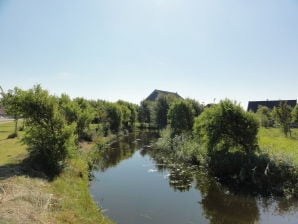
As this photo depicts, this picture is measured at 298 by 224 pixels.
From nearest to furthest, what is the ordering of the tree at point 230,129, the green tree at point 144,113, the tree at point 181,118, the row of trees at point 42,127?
the row of trees at point 42,127, the tree at point 230,129, the tree at point 181,118, the green tree at point 144,113

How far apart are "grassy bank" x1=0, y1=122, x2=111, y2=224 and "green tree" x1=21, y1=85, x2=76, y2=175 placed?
891 mm

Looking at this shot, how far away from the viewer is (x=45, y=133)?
1584 centimetres

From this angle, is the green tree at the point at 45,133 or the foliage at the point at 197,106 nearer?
the green tree at the point at 45,133

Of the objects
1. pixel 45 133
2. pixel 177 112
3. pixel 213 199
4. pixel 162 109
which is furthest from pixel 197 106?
pixel 45 133

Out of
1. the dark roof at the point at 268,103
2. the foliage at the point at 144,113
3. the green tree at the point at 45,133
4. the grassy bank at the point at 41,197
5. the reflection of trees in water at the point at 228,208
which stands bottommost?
the reflection of trees in water at the point at 228,208

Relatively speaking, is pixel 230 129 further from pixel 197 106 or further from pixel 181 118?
pixel 197 106

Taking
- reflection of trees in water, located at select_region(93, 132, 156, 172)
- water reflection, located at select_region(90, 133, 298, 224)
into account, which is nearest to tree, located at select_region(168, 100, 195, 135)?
reflection of trees in water, located at select_region(93, 132, 156, 172)

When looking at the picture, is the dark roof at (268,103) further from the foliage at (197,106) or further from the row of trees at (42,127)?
A: the row of trees at (42,127)

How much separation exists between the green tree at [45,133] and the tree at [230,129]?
1028 cm

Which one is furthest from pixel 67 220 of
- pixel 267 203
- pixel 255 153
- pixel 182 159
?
pixel 182 159

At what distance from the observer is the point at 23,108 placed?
1544cm

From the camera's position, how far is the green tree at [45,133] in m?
15.4

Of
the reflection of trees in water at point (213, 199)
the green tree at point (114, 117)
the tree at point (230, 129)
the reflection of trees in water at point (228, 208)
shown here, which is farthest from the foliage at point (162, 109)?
the reflection of trees in water at point (228, 208)

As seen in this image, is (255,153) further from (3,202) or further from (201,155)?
(3,202)
